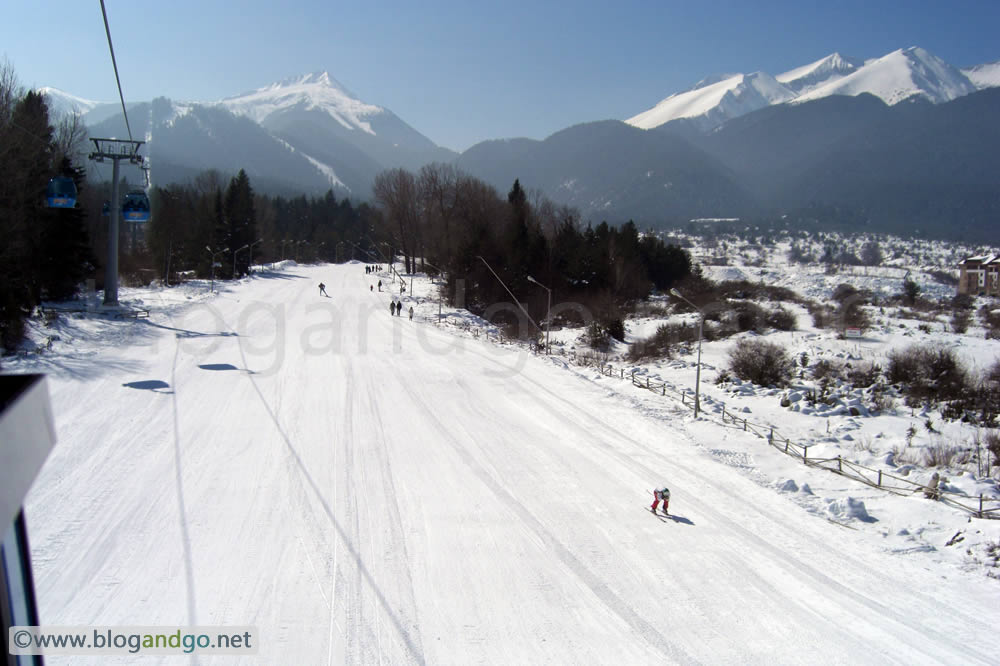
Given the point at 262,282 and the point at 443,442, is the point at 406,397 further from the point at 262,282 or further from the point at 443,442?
the point at 262,282

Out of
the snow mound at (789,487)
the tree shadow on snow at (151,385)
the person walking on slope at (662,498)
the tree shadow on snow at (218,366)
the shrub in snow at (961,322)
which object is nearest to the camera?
the person walking on slope at (662,498)

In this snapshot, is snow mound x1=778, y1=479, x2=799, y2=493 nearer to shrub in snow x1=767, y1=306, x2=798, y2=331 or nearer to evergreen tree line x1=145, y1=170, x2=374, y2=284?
shrub in snow x1=767, y1=306, x2=798, y2=331

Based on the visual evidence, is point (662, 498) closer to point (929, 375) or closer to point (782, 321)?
point (929, 375)

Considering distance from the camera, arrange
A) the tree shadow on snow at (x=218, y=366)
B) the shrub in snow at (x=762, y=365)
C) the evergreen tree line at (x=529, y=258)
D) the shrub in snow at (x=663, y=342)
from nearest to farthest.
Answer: the tree shadow on snow at (x=218, y=366)
the shrub in snow at (x=762, y=365)
the shrub in snow at (x=663, y=342)
the evergreen tree line at (x=529, y=258)

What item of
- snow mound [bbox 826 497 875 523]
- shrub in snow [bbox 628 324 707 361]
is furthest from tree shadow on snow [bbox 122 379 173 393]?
shrub in snow [bbox 628 324 707 361]

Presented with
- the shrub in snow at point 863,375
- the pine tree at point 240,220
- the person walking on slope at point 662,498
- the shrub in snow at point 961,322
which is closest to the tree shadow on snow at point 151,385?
the person walking on slope at point 662,498

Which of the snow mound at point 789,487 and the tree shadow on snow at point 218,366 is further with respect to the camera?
the tree shadow on snow at point 218,366

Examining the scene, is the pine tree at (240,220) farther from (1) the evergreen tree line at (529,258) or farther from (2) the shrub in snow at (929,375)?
(2) the shrub in snow at (929,375)
